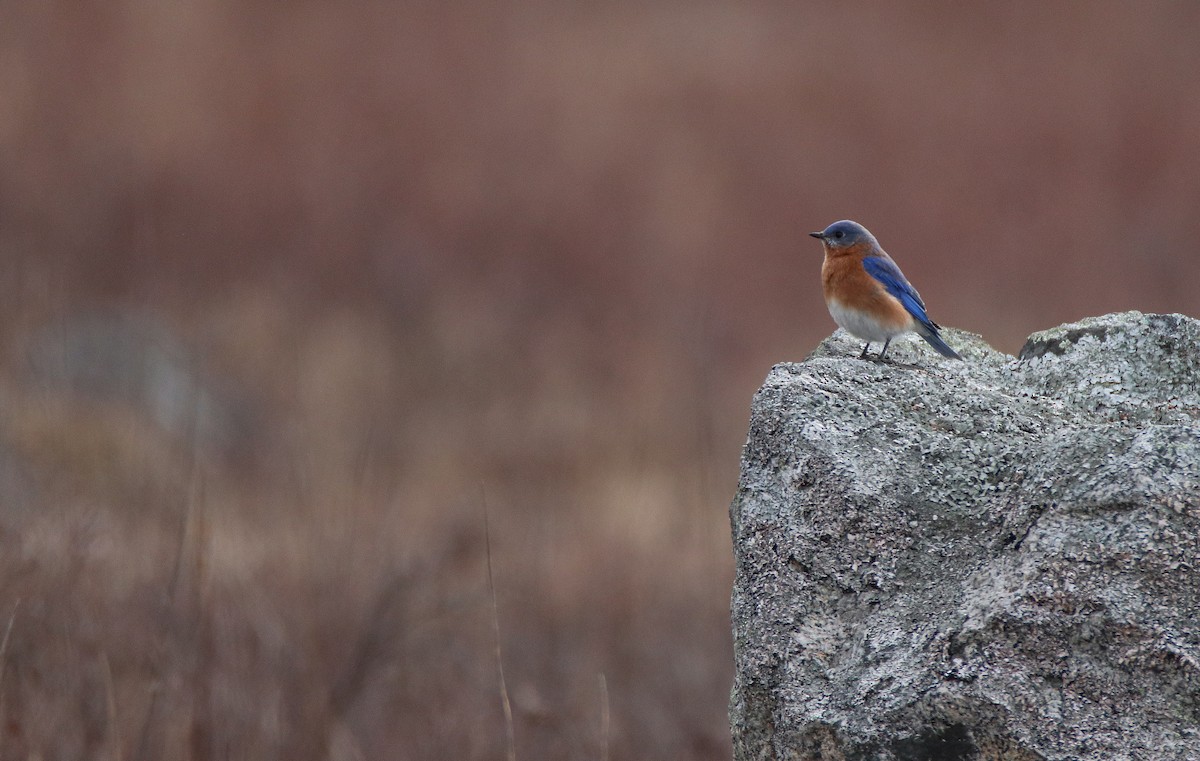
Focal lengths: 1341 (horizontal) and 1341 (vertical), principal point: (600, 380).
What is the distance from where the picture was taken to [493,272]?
14.9 meters

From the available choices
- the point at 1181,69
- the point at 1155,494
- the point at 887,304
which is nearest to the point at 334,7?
the point at 1181,69

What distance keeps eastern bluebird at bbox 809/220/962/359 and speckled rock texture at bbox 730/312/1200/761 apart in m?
0.47

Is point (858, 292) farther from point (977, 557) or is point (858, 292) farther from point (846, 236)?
point (977, 557)

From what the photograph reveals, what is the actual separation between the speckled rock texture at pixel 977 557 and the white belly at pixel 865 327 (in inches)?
21.6

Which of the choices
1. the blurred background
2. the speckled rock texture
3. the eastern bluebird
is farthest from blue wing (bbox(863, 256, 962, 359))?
the blurred background

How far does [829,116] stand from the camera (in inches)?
687

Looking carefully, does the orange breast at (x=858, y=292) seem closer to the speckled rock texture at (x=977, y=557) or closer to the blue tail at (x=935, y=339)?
the blue tail at (x=935, y=339)

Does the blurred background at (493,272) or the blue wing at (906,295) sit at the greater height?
the blurred background at (493,272)

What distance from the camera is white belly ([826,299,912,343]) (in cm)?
312

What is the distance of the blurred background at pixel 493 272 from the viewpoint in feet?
20.5

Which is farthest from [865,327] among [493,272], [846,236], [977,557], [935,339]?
[493,272]

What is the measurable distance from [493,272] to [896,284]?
11.8 meters

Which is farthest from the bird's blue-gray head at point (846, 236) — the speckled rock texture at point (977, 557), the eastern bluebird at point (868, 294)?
the speckled rock texture at point (977, 557)

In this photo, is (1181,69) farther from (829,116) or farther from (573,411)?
(573,411)
